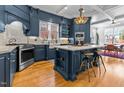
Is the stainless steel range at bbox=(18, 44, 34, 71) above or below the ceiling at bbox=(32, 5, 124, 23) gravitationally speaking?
below

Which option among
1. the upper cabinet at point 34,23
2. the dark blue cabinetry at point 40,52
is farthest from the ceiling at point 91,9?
the dark blue cabinetry at point 40,52

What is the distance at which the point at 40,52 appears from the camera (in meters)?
5.43

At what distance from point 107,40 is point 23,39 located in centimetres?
920

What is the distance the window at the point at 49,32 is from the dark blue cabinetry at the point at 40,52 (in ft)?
3.00

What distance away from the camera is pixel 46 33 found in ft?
21.6

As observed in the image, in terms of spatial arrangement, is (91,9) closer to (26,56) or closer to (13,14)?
(13,14)

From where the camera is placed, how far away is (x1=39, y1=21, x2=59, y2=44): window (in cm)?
634

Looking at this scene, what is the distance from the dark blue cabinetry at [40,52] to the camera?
5.26 metres

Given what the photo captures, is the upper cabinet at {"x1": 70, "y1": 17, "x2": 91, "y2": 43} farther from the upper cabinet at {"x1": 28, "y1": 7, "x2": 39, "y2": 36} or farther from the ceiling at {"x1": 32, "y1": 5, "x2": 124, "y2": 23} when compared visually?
the upper cabinet at {"x1": 28, "y1": 7, "x2": 39, "y2": 36}

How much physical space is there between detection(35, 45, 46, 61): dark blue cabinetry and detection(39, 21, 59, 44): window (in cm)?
91

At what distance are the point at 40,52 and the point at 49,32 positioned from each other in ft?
5.76

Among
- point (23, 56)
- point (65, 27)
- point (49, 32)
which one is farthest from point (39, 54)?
point (65, 27)

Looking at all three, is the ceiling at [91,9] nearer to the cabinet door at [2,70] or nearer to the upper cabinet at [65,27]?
the upper cabinet at [65,27]

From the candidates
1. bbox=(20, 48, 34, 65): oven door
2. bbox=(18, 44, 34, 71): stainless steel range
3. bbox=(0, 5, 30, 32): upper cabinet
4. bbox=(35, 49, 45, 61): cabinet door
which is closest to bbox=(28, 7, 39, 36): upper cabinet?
bbox=(0, 5, 30, 32): upper cabinet
